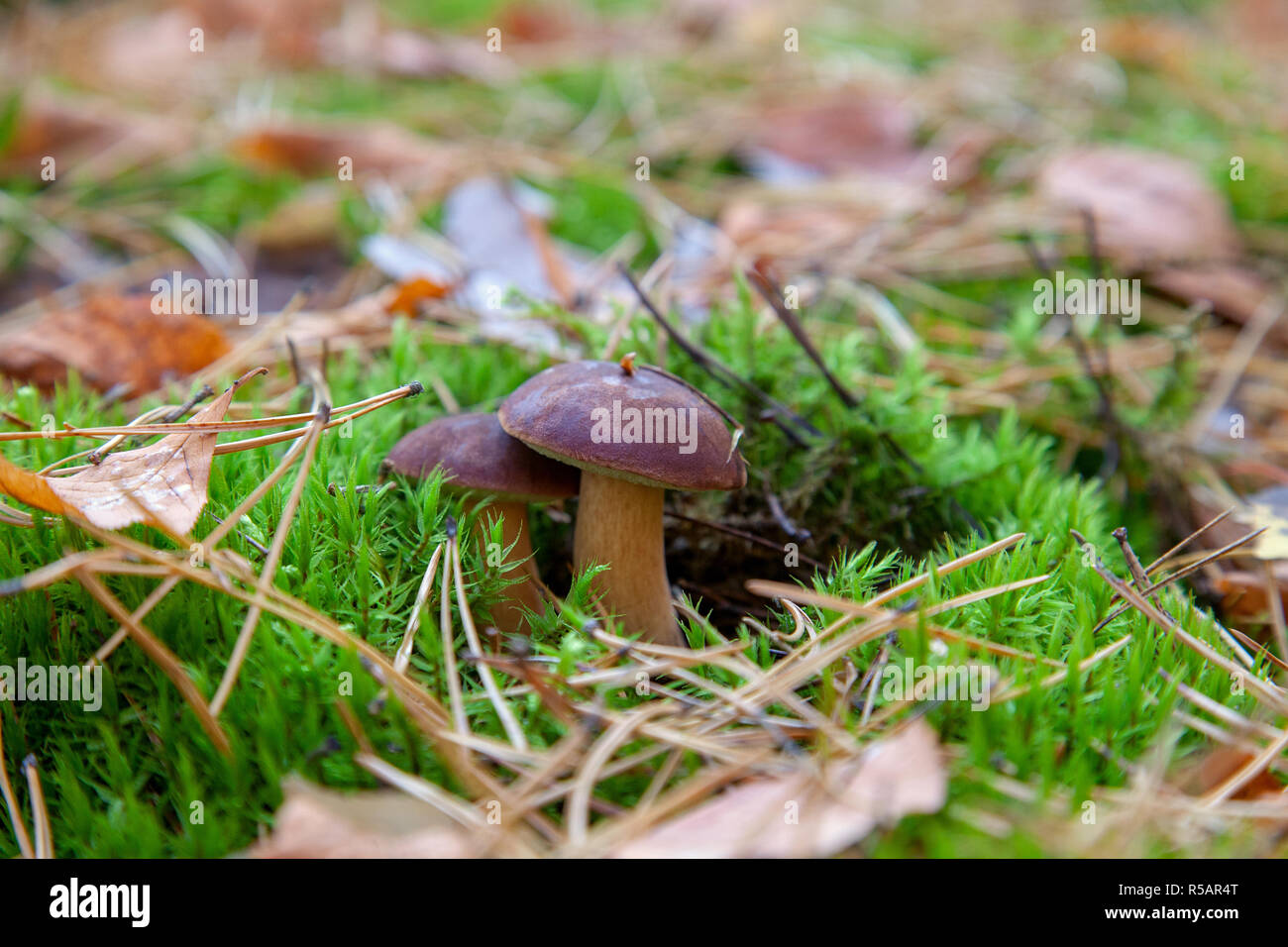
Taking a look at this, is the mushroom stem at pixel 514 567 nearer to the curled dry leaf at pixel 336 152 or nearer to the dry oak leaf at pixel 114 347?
the dry oak leaf at pixel 114 347

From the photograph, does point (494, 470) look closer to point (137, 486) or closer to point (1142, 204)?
point (137, 486)

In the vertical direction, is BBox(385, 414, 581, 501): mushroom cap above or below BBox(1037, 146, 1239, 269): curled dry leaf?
below

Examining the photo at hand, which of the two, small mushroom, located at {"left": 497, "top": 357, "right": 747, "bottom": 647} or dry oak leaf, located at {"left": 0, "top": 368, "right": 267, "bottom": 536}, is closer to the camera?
dry oak leaf, located at {"left": 0, "top": 368, "right": 267, "bottom": 536}

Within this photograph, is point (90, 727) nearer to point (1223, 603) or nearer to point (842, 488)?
point (842, 488)

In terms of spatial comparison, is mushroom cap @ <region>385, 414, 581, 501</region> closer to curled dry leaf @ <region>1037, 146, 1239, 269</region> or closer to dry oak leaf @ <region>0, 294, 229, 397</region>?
dry oak leaf @ <region>0, 294, 229, 397</region>

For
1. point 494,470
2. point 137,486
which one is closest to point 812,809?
point 494,470

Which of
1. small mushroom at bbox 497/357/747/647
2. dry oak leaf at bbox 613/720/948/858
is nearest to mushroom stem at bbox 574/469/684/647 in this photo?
small mushroom at bbox 497/357/747/647
